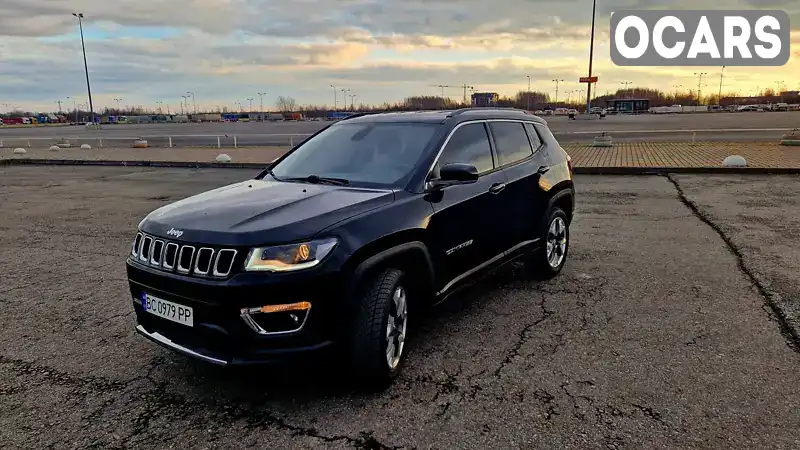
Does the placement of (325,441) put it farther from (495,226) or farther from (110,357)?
(495,226)

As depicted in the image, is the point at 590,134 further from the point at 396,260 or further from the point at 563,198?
the point at 396,260

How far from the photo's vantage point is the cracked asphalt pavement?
3.03 m

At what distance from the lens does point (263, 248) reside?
3.04m

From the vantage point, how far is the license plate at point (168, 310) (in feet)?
10.4

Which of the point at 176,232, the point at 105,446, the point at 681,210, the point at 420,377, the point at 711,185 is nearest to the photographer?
the point at 105,446

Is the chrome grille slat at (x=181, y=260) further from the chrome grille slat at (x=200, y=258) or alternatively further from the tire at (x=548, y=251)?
the tire at (x=548, y=251)

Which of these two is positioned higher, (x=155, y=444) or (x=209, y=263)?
(x=209, y=263)

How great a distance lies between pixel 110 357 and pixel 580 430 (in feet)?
10.8

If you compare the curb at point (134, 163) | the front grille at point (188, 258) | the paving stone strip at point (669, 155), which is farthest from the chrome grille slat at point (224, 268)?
the curb at point (134, 163)

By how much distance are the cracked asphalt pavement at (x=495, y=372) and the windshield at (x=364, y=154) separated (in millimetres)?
1348

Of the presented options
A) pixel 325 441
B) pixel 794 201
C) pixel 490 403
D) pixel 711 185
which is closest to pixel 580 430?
pixel 490 403

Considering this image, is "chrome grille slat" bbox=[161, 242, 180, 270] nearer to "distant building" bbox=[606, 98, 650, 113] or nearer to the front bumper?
the front bumper

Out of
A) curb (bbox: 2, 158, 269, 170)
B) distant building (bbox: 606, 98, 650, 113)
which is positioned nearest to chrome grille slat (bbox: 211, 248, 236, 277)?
curb (bbox: 2, 158, 269, 170)

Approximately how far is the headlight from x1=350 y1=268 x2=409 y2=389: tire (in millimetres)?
378
